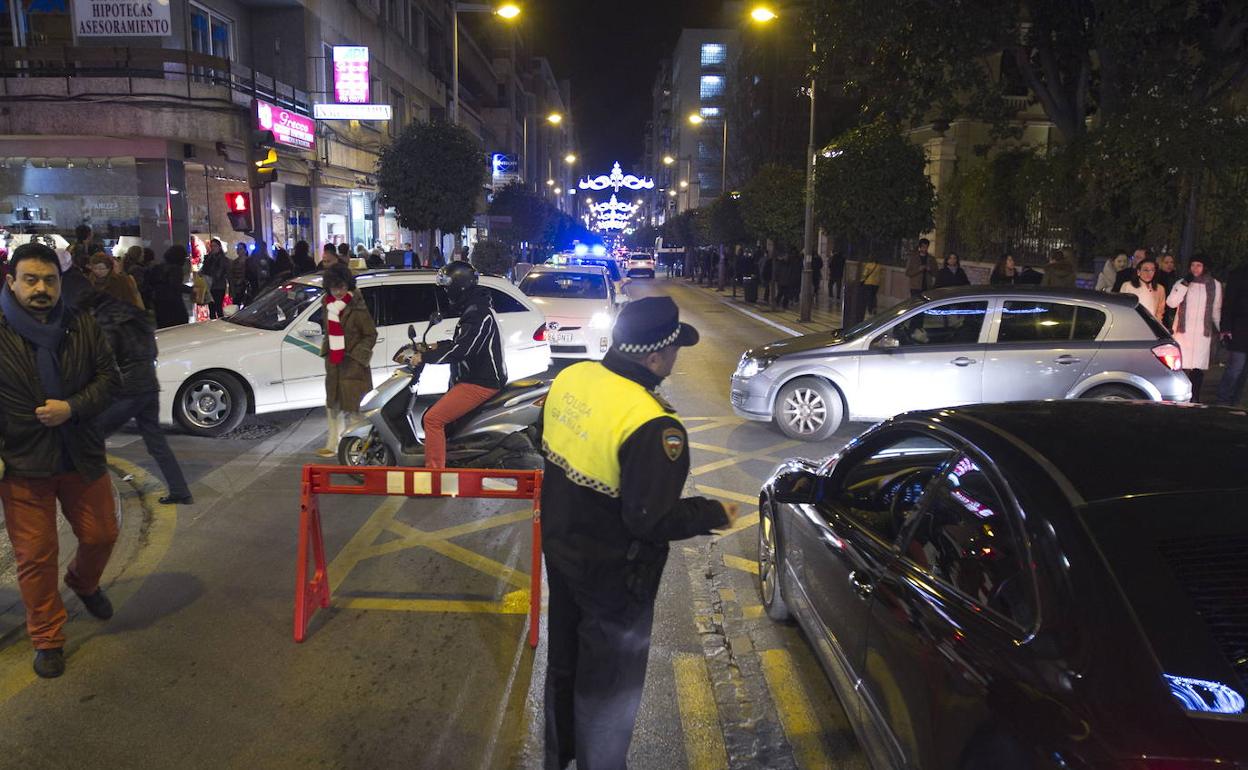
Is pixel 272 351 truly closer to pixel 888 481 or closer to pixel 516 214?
pixel 888 481

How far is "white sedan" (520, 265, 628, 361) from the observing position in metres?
14.1

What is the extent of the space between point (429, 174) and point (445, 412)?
18414 millimetres

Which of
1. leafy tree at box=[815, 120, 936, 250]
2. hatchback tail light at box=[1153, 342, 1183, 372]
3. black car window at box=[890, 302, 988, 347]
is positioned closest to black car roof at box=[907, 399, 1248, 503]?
black car window at box=[890, 302, 988, 347]

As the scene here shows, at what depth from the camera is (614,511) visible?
288 cm

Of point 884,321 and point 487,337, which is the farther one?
point 884,321

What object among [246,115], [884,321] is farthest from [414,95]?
[884,321]

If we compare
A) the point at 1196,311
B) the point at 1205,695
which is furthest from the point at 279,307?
the point at 1196,311

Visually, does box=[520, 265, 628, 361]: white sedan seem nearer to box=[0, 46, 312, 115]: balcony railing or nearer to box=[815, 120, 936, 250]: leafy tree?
box=[815, 120, 936, 250]: leafy tree

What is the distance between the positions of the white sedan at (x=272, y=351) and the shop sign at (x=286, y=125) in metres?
12.0

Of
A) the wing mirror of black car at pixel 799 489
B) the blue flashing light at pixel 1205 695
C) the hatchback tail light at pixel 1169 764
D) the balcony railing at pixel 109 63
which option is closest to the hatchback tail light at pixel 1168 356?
the wing mirror of black car at pixel 799 489

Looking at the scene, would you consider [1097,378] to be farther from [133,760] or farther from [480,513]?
[133,760]

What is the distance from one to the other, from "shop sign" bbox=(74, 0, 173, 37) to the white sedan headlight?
1493cm

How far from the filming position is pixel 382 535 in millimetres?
6547

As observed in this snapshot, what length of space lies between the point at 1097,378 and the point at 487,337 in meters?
5.93
